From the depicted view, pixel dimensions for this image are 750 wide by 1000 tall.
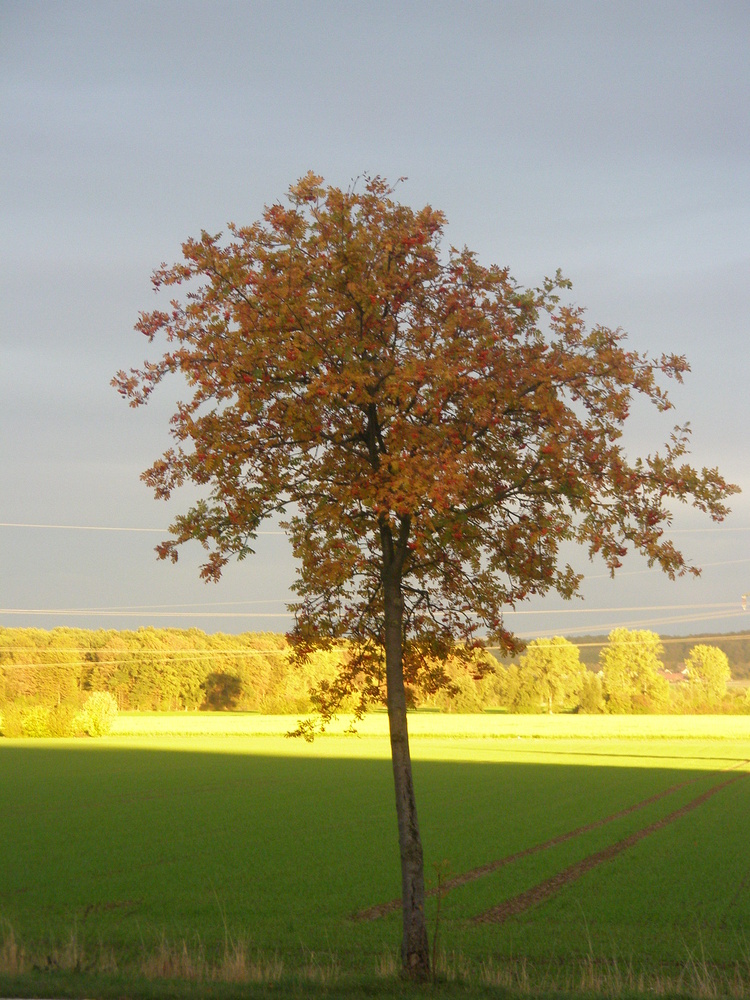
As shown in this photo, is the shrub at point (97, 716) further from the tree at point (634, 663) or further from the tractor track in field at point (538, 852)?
the tree at point (634, 663)

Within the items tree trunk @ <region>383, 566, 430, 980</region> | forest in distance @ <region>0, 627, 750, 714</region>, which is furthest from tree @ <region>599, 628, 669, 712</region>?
tree trunk @ <region>383, 566, 430, 980</region>

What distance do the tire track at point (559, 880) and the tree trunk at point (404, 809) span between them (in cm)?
714

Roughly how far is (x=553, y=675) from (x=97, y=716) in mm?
80344

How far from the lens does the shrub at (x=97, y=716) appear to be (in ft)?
307

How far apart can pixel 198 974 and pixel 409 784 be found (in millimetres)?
3218

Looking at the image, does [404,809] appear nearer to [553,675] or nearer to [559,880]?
[559,880]

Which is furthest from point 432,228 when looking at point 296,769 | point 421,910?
point 296,769

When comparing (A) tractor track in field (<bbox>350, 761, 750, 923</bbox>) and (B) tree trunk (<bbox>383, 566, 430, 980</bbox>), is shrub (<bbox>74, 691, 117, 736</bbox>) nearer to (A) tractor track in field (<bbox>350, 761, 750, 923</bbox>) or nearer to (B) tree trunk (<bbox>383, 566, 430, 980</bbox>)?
(A) tractor track in field (<bbox>350, 761, 750, 923</bbox>)

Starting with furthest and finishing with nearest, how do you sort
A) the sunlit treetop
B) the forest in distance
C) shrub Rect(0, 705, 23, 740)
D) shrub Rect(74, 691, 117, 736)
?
the forest in distance
shrub Rect(74, 691, 117, 736)
shrub Rect(0, 705, 23, 740)
the sunlit treetop

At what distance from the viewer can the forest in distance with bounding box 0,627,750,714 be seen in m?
127

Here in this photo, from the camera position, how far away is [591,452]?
416 inches

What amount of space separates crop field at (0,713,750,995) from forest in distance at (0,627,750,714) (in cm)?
6228

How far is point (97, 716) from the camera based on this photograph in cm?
9362

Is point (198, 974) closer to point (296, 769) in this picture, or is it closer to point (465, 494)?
point (465, 494)
